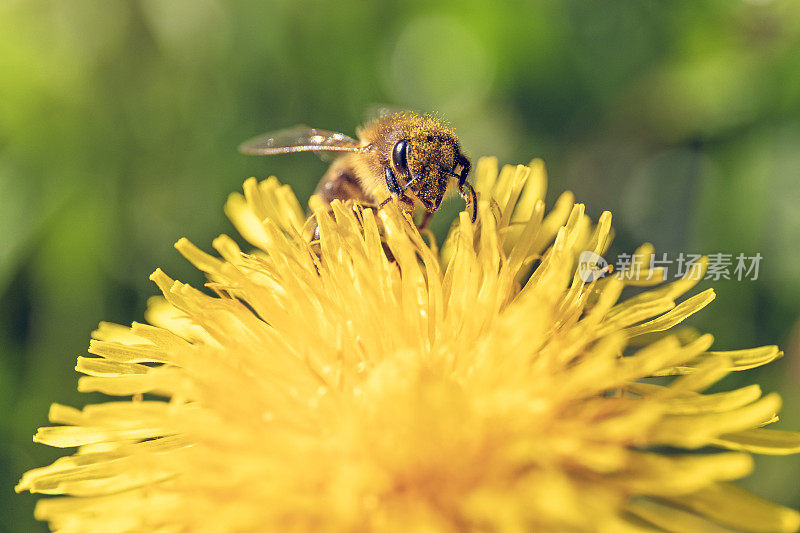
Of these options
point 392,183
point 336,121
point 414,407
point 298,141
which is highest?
point 336,121

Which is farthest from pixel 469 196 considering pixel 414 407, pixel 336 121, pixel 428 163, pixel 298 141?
pixel 336 121

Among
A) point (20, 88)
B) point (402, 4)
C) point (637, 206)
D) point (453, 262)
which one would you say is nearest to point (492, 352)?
point (453, 262)

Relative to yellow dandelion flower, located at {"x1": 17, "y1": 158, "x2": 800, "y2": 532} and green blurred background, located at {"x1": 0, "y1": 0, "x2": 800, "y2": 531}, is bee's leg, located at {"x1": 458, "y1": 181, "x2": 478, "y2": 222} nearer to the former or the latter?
yellow dandelion flower, located at {"x1": 17, "y1": 158, "x2": 800, "y2": 532}

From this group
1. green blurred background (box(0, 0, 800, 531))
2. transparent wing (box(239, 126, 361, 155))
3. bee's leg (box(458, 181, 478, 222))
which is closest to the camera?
bee's leg (box(458, 181, 478, 222))

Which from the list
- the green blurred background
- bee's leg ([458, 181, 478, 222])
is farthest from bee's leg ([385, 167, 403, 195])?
the green blurred background

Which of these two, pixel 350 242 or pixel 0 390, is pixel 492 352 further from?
pixel 0 390

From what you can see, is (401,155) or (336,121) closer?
(401,155)

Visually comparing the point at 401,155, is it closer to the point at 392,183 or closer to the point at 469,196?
the point at 392,183
